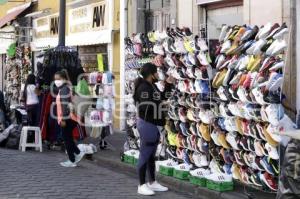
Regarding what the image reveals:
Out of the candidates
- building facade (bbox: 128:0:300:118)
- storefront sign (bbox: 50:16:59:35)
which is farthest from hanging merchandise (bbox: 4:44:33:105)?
building facade (bbox: 128:0:300:118)

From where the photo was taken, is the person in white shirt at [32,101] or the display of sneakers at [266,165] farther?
the person in white shirt at [32,101]

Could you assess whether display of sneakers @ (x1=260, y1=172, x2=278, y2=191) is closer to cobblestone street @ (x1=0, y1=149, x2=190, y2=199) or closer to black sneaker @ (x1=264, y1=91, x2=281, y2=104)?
black sneaker @ (x1=264, y1=91, x2=281, y2=104)

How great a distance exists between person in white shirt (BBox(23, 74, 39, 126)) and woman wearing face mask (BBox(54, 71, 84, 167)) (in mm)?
2608

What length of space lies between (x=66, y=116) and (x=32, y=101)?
3.05 meters

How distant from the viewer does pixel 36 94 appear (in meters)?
13.3

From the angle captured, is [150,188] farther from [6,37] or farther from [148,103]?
[6,37]

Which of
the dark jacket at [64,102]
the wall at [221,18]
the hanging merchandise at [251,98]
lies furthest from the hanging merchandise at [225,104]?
the wall at [221,18]

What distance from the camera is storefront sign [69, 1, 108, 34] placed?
16.7 meters

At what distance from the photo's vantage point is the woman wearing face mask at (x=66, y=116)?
10.4 meters

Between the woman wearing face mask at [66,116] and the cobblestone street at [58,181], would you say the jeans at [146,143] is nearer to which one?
the cobblestone street at [58,181]

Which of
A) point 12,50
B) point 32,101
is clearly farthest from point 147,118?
point 12,50

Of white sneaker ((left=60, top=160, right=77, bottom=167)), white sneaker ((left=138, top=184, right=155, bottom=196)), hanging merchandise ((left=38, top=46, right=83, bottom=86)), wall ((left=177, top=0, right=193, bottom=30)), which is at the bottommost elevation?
white sneaker ((left=138, top=184, right=155, bottom=196))

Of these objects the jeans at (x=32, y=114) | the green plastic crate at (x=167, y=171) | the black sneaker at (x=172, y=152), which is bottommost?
the green plastic crate at (x=167, y=171)

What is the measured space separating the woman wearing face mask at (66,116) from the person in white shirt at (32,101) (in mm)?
2608
